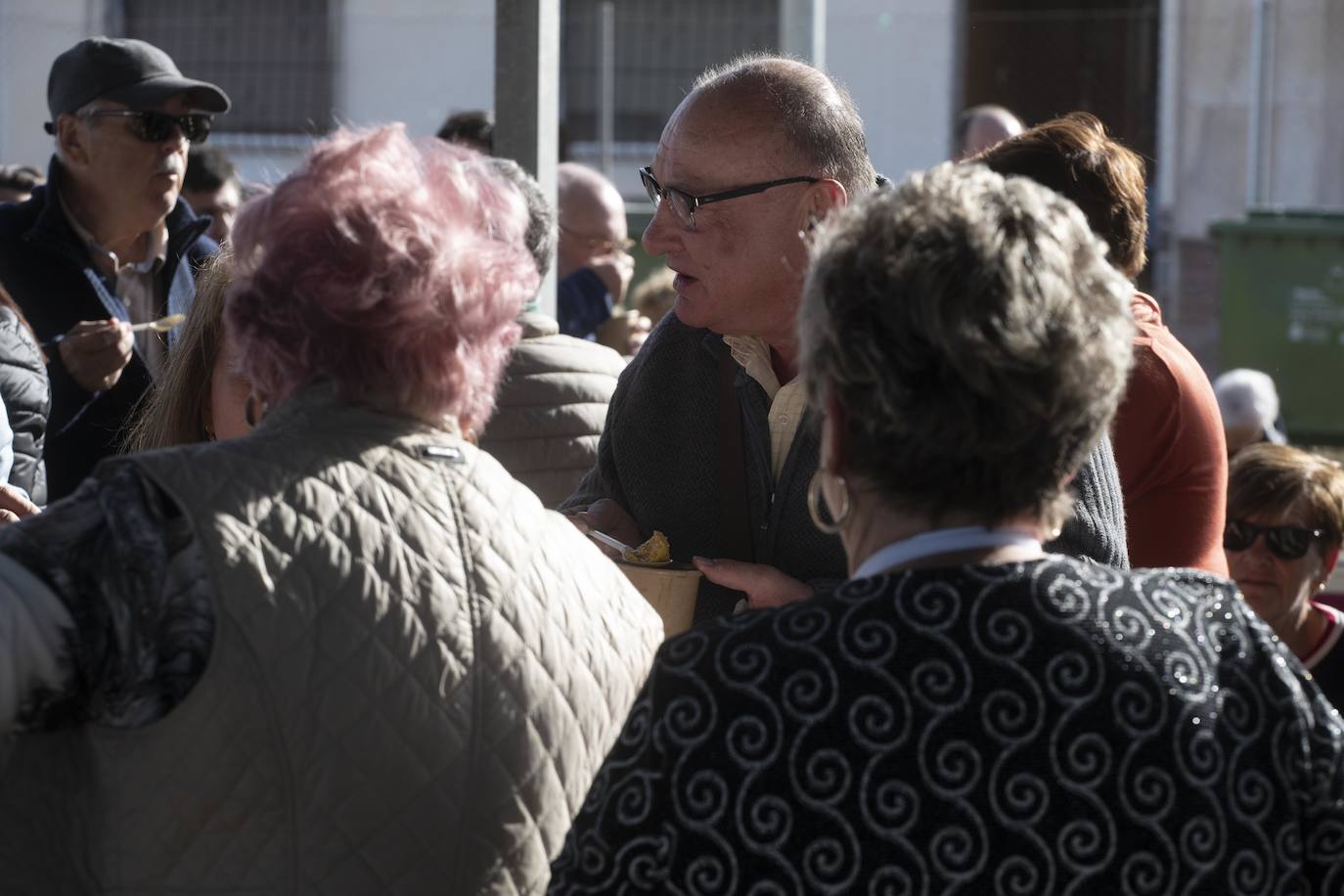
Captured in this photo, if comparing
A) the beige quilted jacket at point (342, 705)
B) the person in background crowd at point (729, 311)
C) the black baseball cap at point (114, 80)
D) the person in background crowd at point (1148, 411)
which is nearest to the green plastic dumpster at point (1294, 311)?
the black baseball cap at point (114, 80)

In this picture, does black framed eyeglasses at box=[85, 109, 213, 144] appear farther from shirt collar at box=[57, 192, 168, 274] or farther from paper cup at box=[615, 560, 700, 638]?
paper cup at box=[615, 560, 700, 638]

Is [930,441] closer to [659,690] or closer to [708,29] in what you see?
[659,690]

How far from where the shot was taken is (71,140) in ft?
13.6

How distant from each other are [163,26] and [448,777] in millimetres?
16334

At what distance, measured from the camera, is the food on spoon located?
2383 mm

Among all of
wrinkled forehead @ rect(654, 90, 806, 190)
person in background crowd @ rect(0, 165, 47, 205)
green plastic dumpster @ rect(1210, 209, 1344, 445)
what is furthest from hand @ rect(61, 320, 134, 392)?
green plastic dumpster @ rect(1210, 209, 1344, 445)

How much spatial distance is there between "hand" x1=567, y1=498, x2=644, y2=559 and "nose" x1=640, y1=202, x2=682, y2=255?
0.40 meters

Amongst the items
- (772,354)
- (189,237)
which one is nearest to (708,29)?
(189,237)

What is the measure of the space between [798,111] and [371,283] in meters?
1.12

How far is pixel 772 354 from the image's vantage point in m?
2.67

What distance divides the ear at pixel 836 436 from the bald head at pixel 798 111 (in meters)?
1.18

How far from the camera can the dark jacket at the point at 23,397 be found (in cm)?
309

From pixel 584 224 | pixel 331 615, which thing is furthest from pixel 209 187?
pixel 331 615

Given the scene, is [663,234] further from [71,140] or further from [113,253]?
[71,140]
